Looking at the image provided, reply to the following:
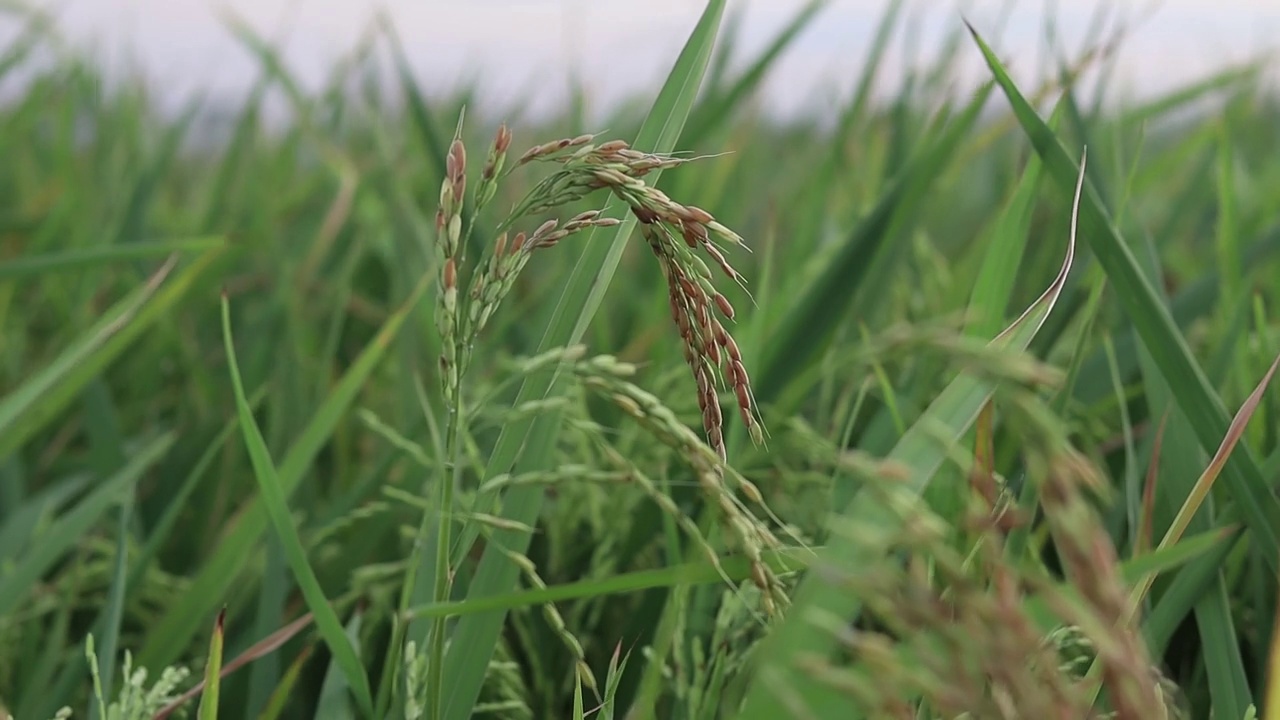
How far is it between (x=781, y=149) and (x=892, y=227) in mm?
3158

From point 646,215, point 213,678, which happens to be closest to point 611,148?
point 646,215

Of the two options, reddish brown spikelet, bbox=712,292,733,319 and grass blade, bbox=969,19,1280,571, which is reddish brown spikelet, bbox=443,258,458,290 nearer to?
reddish brown spikelet, bbox=712,292,733,319

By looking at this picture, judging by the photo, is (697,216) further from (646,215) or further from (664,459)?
(664,459)

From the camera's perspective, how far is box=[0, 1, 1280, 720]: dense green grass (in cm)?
38

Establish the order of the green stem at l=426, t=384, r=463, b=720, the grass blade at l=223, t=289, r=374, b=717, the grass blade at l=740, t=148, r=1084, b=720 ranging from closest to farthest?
the grass blade at l=740, t=148, r=1084, b=720, the green stem at l=426, t=384, r=463, b=720, the grass blade at l=223, t=289, r=374, b=717

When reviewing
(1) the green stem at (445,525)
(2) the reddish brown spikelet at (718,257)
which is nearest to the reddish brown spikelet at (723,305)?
(2) the reddish brown spikelet at (718,257)

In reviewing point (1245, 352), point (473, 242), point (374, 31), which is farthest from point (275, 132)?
point (1245, 352)

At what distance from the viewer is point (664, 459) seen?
0.89 metres

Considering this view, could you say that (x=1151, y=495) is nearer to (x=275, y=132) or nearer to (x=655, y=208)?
(x=655, y=208)

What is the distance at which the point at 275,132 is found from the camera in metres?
3.64

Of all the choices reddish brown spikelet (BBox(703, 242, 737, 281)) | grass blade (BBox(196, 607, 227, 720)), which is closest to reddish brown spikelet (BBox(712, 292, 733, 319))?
reddish brown spikelet (BBox(703, 242, 737, 281))

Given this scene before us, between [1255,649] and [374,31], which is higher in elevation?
[374,31]

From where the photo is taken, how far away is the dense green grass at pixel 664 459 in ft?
1.24

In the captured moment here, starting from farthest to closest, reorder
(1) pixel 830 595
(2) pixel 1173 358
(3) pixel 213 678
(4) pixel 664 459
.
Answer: (4) pixel 664 459 < (2) pixel 1173 358 < (3) pixel 213 678 < (1) pixel 830 595
